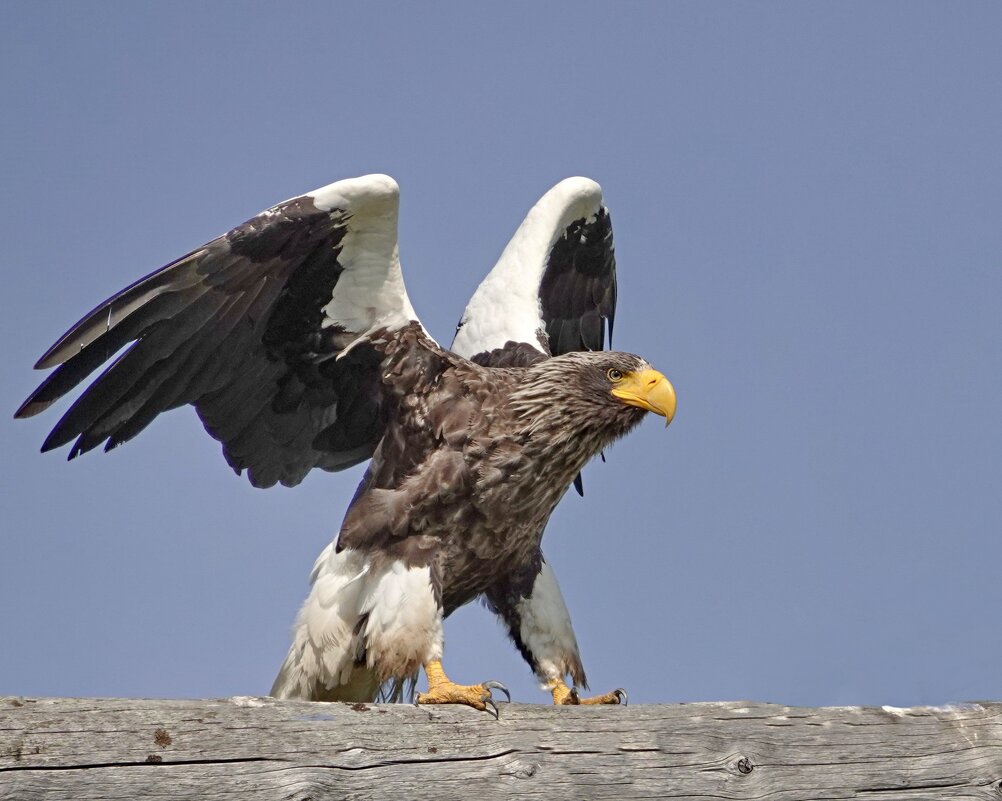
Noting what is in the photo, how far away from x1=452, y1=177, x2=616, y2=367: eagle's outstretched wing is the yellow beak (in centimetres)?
76

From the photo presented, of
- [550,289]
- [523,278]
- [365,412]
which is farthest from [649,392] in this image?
[550,289]

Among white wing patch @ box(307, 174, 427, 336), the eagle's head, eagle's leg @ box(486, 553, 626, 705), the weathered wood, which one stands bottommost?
the weathered wood

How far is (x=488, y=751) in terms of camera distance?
3.74 meters

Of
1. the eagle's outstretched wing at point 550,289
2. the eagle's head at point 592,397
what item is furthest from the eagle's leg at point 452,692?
the eagle's outstretched wing at point 550,289

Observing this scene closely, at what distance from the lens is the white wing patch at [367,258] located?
5.21 metres

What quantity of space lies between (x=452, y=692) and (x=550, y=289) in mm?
3228

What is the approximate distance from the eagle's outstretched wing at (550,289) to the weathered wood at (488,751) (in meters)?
2.65

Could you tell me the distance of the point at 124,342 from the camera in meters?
5.14

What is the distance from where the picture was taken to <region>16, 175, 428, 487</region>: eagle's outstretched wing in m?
5.16

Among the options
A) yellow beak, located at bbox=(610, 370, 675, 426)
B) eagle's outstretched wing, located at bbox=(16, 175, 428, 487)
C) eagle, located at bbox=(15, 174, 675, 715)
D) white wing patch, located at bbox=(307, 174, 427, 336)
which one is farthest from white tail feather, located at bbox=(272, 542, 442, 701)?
yellow beak, located at bbox=(610, 370, 675, 426)

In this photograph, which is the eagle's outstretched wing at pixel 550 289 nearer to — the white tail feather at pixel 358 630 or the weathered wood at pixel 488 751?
the white tail feather at pixel 358 630

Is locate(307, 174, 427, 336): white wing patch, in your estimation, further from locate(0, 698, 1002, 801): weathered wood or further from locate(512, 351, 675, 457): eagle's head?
locate(0, 698, 1002, 801): weathered wood

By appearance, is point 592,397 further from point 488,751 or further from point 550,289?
point 488,751

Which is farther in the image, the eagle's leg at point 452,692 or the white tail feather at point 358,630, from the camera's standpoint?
the white tail feather at point 358,630
